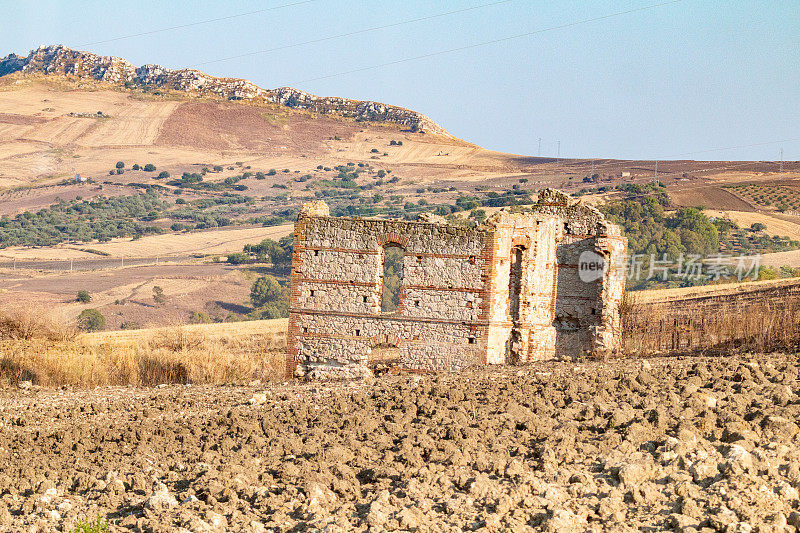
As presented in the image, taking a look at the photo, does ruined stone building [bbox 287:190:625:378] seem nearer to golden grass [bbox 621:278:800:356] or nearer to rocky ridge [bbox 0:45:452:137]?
golden grass [bbox 621:278:800:356]

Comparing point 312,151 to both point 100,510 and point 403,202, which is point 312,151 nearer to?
point 403,202

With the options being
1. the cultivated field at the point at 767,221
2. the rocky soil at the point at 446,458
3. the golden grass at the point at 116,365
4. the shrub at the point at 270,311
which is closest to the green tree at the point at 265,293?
the shrub at the point at 270,311

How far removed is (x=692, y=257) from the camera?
→ 61.1 metres

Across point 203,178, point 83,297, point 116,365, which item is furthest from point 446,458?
point 203,178

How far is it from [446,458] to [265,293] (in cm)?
5750

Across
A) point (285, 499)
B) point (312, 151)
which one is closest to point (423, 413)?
point (285, 499)

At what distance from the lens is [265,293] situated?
6650 centimetres

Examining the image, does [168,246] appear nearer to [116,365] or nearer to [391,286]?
[391,286]

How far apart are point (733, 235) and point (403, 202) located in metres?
37.3

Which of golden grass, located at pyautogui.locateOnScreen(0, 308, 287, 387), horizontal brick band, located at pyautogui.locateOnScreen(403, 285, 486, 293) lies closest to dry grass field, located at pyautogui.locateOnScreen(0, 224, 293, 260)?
golden grass, located at pyautogui.locateOnScreen(0, 308, 287, 387)

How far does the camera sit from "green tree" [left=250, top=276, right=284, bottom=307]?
66375 millimetres

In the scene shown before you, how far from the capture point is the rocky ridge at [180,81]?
142375 millimetres

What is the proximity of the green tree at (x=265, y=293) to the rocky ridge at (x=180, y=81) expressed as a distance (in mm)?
76757

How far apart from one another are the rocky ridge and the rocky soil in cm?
12850
